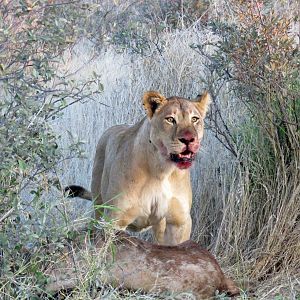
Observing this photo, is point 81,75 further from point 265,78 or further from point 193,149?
point 193,149

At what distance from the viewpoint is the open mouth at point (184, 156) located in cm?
471

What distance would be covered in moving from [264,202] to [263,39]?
1066 millimetres

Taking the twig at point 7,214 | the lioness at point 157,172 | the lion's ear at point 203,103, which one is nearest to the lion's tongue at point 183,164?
the lioness at point 157,172

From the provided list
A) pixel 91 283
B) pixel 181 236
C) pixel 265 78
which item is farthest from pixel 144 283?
pixel 265 78

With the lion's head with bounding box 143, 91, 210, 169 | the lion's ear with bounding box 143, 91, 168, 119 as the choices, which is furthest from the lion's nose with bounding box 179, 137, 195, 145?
the lion's ear with bounding box 143, 91, 168, 119

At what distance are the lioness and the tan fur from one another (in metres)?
0.55

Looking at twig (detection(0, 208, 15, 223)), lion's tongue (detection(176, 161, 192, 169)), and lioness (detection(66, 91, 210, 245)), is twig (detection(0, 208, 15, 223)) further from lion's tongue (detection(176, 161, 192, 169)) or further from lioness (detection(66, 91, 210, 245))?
lion's tongue (detection(176, 161, 192, 169))

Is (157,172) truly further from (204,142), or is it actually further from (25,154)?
(204,142)

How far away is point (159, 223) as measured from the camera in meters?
5.27

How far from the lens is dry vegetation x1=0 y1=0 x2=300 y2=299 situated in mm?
4020

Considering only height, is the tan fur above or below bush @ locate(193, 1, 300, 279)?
below

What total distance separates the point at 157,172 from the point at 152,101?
1.40 ft

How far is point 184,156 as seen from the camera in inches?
186

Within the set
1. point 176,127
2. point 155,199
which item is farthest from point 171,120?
point 155,199
